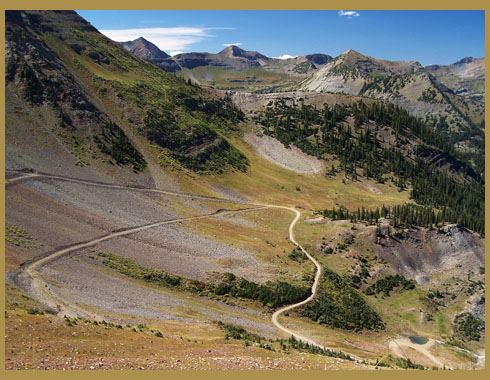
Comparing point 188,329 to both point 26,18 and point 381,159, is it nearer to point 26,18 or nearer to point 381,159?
point 26,18

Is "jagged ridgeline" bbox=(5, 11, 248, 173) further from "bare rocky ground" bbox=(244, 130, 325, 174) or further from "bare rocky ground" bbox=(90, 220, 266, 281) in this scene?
"bare rocky ground" bbox=(90, 220, 266, 281)

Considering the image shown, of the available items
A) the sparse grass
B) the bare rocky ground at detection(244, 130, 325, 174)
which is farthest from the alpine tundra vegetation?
the bare rocky ground at detection(244, 130, 325, 174)

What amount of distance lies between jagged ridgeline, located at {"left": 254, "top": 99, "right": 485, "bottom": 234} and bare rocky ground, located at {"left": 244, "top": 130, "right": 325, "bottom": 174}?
4.36 m

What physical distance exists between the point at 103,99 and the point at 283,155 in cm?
7046

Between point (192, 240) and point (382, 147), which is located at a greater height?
point (382, 147)

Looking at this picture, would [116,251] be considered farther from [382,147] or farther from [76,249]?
[382,147]

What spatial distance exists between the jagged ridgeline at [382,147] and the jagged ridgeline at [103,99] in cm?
3297

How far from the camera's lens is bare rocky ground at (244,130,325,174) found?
14712 cm

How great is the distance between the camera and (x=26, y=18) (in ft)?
411

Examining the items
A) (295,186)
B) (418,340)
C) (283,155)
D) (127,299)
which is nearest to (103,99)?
(295,186)

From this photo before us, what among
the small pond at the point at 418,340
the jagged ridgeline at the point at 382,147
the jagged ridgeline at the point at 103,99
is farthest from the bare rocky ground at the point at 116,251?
the jagged ridgeline at the point at 382,147

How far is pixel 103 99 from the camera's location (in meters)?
118

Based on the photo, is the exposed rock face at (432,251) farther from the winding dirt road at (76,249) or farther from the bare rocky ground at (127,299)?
the bare rocky ground at (127,299)

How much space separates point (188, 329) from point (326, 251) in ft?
142
